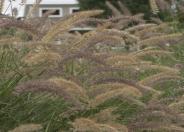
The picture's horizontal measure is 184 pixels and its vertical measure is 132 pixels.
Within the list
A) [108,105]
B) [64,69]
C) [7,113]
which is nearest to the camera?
[7,113]

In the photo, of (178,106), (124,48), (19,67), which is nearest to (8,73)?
(19,67)

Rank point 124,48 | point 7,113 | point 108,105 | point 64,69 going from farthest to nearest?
point 124,48, point 64,69, point 108,105, point 7,113

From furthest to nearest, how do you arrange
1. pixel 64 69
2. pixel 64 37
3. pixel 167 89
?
pixel 64 37 → pixel 167 89 → pixel 64 69

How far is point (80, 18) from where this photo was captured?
429 centimetres

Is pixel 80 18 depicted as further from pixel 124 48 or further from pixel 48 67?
pixel 124 48

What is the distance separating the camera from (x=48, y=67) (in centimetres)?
415

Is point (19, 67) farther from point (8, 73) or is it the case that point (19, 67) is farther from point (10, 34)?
point (10, 34)

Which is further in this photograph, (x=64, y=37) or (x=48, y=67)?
(x=64, y=37)

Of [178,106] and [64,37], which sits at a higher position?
[64,37]

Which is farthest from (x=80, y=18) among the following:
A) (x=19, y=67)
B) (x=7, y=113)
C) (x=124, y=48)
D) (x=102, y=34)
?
(x=124, y=48)

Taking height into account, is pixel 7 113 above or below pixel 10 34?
below

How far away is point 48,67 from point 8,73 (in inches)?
9.8

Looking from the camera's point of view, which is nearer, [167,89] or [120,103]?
[120,103]

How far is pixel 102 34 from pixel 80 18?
171mm
